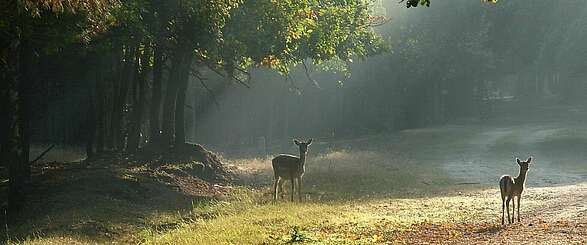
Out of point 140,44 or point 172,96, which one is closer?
point 140,44

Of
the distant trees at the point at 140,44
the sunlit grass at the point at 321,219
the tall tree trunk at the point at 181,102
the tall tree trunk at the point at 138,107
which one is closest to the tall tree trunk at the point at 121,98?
the distant trees at the point at 140,44

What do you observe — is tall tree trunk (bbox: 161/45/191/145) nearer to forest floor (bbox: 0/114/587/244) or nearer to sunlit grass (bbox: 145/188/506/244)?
forest floor (bbox: 0/114/587/244)

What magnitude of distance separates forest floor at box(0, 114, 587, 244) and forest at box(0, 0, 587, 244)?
0.10 meters

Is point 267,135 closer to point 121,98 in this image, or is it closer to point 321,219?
point 121,98

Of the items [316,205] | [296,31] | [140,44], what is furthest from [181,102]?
[316,205]

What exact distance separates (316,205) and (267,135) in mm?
30802

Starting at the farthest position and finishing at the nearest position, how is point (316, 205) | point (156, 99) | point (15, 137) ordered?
point (156, 99) < point (316, 205) < point (15, 137)

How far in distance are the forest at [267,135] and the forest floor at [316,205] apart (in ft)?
0.32

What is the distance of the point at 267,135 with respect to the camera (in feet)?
170

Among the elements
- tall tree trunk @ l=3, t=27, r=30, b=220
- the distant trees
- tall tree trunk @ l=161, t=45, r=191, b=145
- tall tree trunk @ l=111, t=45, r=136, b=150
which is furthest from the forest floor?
tall tree trunk @ l=111, t=45, r=136, b=150

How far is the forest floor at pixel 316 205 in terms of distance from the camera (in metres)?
15.1

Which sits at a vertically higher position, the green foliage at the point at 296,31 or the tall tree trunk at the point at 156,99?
the green foliage at the point at 296,31

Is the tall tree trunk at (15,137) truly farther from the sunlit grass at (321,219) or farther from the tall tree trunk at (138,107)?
the tall tree trunk at (138,107)

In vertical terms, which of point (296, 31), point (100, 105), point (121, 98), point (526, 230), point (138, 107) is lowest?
point (526, 230)
